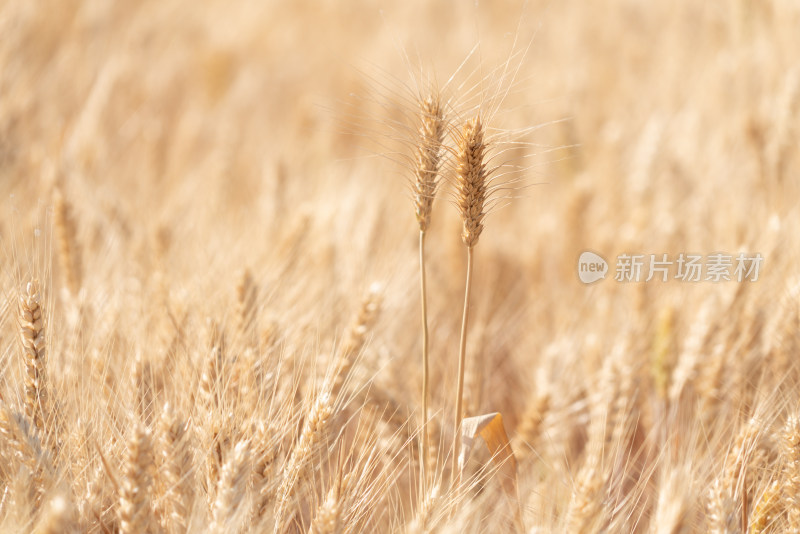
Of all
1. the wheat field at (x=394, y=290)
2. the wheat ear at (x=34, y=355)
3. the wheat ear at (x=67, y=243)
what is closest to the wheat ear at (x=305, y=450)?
the wheat field at (x=394, y=290)

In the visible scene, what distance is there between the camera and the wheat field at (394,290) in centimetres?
92

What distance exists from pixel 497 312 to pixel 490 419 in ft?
3.09

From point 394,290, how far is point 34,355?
83cm

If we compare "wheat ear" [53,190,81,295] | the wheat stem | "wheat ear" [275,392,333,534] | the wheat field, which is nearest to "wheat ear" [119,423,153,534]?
the wheat field

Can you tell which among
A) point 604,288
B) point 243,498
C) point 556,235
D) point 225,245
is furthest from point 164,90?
point 243,498

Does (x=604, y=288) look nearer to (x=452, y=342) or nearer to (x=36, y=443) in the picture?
(x=452, y=342)

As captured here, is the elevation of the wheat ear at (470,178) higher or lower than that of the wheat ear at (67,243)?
higher

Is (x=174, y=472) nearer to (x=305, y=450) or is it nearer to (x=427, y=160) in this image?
(x=305, y=450)

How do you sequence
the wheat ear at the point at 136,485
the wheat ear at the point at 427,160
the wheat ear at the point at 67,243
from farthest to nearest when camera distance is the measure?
the wheat ear at the point at 67,243
the wheat ear at the point at 427,160
the wheat ear at the point at 136,485

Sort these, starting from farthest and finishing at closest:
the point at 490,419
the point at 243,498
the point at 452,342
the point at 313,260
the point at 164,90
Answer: the point at 164,90 < the point at 313,260 < the point at 452,342 < the point at 490,419 < the point at 243,498

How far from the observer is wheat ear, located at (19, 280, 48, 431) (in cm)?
93

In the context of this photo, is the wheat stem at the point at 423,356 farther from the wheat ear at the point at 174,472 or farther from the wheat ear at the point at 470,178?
the wheat ear at the point at 174,472

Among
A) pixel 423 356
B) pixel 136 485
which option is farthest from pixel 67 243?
pixel 423 356

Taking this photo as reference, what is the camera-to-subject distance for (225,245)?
67.0 inches
